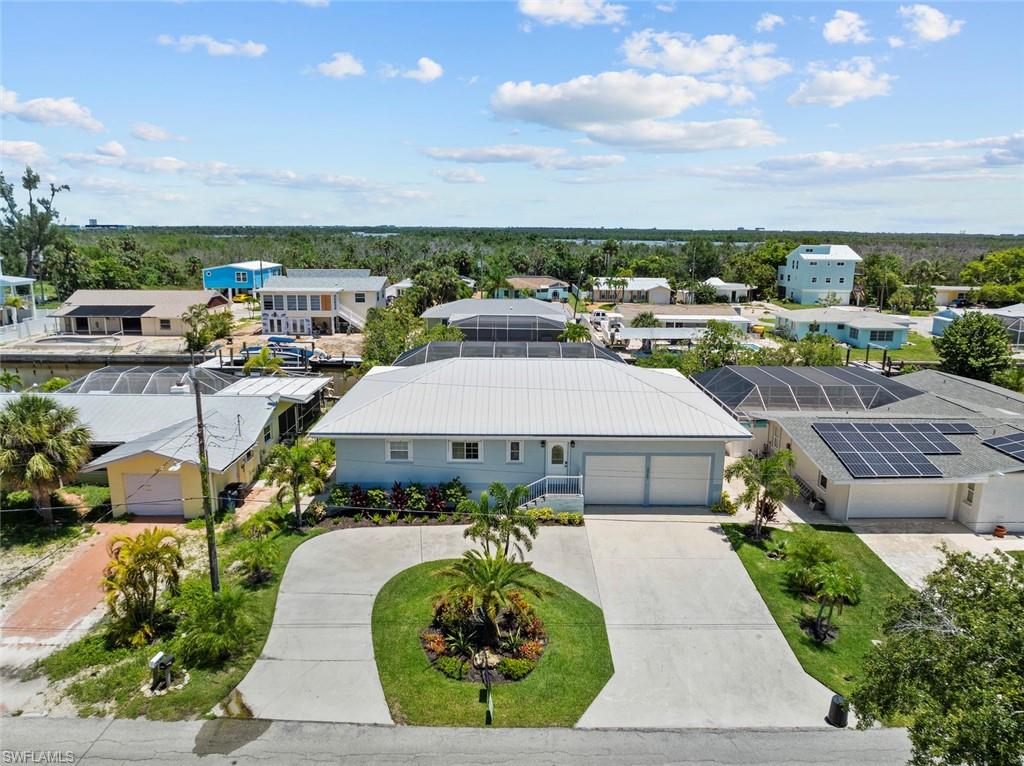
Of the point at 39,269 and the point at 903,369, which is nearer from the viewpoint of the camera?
the point at 903,369

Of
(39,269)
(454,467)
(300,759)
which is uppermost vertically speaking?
(39,269)

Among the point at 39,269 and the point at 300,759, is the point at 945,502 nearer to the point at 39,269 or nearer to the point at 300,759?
the point at 300,759

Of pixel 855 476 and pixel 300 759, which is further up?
pixel 855 476

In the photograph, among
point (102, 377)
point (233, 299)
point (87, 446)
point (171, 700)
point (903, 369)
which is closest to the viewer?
point (171, 700)

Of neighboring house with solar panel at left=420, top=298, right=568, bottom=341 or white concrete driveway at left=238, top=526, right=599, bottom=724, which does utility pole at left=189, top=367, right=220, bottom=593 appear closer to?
white concrete driveway at left=238, top=526, right=599, bottom=724

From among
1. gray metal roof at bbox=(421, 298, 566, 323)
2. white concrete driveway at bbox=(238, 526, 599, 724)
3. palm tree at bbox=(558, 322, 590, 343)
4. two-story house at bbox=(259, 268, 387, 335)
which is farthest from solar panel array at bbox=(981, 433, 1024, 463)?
two-story house at bbox=(259, 268, 387, 335)

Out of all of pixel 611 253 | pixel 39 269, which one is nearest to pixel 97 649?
pixel 39 269

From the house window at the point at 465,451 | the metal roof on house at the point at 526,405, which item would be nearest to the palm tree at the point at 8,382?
the metal roof on house at the point at 526,405
